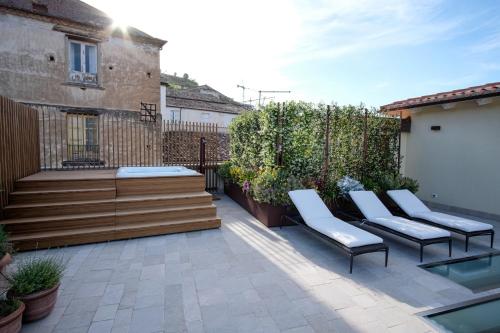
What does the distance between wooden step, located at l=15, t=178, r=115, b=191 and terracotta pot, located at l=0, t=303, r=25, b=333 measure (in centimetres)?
319

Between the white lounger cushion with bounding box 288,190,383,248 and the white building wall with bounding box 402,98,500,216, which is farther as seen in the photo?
the white building wall with bounding box 402,98,500,216

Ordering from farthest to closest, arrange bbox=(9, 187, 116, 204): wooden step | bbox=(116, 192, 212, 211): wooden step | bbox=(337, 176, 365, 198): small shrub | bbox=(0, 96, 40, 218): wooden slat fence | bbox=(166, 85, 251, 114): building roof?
bbox=(166, 85, 251, 114): building roof
bbox=(337, 176, 365, 198): small shrub
bbox=(116, 192, 212, 211): wooden step
bbox=(9, 187, 116, 204): wooden step
bbox=(0, 96, 40, 218): wooden slat fence

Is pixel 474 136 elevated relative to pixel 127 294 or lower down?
elevated

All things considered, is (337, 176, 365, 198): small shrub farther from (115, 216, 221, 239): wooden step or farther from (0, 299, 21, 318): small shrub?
(0, 299, 21, 318): small shrub

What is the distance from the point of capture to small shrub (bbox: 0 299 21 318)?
220 cm

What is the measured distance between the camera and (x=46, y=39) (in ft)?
35.0

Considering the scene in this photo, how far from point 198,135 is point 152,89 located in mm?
5091

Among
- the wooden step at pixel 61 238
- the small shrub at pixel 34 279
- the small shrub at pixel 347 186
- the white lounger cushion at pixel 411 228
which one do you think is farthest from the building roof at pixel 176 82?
the small shrub at pixel 34 279

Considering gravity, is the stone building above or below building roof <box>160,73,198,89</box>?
below

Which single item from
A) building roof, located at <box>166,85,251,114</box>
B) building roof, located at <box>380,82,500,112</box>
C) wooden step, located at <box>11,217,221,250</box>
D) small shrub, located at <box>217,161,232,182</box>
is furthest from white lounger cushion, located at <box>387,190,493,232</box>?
building roof, located at <box>166,85,251,114</box>

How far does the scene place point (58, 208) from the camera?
4.66m

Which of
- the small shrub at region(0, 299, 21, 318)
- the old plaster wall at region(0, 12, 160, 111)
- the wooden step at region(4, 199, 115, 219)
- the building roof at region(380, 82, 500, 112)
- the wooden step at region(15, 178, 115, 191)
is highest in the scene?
the old plaster wall at region(0, 12, 160, 111)

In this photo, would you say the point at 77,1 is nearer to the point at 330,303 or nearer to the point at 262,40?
the point at 262,40

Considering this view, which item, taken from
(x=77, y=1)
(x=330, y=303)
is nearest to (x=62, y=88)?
(x=77, y=1)
